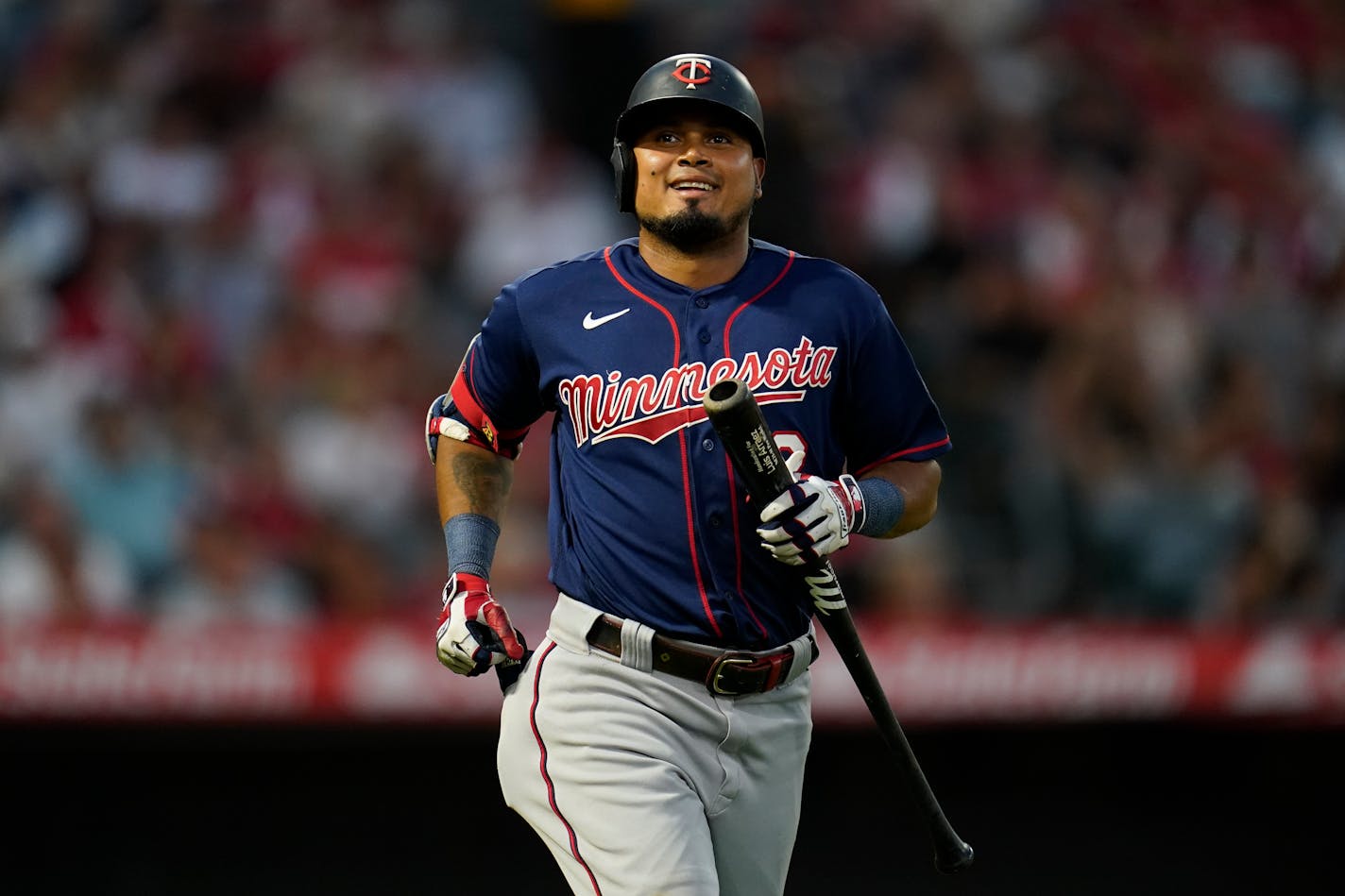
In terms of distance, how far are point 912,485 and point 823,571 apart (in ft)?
1.08

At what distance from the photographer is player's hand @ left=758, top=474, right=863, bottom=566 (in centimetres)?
308

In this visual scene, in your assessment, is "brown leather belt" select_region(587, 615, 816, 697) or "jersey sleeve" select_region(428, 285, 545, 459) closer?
"brown leather belt" select_region(587, 615, 816, 697)

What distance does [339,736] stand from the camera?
244 inches

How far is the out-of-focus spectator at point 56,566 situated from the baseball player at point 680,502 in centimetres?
297

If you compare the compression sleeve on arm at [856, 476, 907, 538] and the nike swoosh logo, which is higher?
the nike swoosh logo

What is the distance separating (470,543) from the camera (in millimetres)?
3496

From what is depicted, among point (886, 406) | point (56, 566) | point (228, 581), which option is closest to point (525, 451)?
point (228, 581)

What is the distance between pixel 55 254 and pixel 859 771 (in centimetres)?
375

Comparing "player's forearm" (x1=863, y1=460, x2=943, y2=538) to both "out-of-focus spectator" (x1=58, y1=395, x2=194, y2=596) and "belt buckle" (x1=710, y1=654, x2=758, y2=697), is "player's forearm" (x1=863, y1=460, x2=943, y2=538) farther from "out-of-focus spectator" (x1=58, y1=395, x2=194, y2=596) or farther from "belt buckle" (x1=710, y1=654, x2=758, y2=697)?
"out-of-focus spectator" (x1=58, y1=395, x2=194, y2=596)

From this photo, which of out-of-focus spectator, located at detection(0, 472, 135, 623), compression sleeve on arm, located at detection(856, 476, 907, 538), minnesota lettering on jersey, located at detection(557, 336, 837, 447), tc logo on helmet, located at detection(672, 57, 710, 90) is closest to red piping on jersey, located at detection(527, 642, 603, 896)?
minnesota lettering on jersey, located at detection(557, 336, 837, 447)

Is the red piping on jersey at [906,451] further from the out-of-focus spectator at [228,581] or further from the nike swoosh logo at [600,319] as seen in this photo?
the out-of-focus spectator at [228,581]

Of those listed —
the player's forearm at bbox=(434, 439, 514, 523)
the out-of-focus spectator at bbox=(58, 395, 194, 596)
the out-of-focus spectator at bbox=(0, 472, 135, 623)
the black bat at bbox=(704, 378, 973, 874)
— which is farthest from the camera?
the out-of-focus spectator at bbox=(58, 395, 194, 596)

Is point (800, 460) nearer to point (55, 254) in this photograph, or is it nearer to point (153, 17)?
point (55, 254)

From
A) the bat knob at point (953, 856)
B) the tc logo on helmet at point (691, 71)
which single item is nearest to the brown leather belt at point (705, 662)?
the bat knob at point (953, 856)
